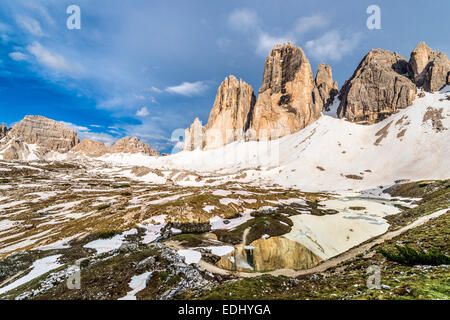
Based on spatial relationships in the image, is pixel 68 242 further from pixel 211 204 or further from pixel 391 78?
pixel 391 78

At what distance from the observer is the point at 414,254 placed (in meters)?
13.5

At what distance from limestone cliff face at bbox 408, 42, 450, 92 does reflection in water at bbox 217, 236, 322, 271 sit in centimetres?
23600

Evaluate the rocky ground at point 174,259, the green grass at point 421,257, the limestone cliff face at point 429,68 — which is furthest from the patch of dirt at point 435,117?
the green grass at point 421,257

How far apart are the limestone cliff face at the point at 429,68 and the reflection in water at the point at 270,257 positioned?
236001 mm

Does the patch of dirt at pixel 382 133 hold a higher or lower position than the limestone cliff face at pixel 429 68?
lower

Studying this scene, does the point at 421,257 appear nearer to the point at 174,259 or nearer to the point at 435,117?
the point at 174,259

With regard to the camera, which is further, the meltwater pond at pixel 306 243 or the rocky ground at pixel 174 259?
the meltwater pond at pixel 306 243

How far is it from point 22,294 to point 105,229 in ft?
82.5

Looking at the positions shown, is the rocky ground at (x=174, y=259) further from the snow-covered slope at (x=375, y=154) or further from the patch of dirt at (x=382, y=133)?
the patch of dirt at (x=382, y=133)

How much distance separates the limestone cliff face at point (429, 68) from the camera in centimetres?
17150

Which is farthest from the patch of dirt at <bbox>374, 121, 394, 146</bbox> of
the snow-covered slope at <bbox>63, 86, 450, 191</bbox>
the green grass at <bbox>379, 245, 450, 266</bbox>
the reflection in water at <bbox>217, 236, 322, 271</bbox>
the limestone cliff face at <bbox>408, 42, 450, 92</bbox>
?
the green grass at <bbox>379, 245, 450, 266</bbox>

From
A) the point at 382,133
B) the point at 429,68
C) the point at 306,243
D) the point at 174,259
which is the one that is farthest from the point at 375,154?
the point at 174,259

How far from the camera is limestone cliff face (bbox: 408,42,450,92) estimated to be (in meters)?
172
